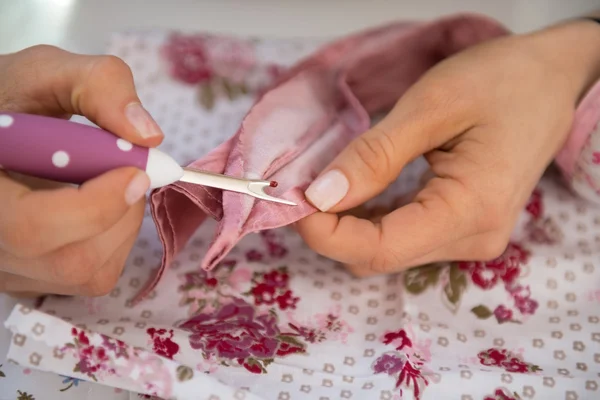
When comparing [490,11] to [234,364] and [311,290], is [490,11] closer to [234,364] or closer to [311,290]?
[311,290]

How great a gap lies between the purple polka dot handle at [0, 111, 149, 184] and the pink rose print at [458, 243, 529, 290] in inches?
12.9

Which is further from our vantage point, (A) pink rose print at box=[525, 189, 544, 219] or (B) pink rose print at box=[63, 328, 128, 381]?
(A) pink rose print at box=[525, 189, 544, 219]

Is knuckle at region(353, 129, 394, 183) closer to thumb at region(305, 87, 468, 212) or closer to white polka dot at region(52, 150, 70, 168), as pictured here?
thumb at region(305, 87, 468, 212)

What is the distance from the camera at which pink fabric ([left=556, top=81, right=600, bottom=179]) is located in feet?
1.75

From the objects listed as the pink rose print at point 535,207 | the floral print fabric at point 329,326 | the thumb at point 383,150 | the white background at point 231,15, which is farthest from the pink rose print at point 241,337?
the white background at point 231,15

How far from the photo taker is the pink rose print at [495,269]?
0.53 meters

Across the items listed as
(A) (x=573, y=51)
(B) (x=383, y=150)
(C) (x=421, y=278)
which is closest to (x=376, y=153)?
(B) (x=383, y=150)

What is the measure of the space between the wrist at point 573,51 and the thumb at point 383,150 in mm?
131

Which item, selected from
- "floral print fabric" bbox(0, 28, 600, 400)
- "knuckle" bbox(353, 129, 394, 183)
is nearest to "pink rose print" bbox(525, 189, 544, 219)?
"floral print fabric" bbox(0, 28, 600, 400)

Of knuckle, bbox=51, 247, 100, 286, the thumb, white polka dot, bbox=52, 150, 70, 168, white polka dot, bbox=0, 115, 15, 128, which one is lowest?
the thumb

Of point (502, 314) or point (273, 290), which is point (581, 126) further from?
point (273, 290)

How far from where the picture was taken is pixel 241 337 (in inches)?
18.2

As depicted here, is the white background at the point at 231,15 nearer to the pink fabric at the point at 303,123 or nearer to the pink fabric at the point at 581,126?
the pink fabric at the point at 303,123

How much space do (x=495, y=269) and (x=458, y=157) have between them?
0.13 meters
